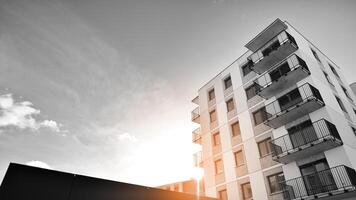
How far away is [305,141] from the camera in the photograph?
1560 cm

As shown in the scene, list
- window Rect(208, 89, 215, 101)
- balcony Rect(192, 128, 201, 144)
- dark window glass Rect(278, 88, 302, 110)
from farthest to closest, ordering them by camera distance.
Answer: window Rect(208, 89, 215, 101) → balcony Rect(192, 128, 201, 144) → dark window glass Rect(278, 88, 302, 110)

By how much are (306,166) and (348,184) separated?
2974mm

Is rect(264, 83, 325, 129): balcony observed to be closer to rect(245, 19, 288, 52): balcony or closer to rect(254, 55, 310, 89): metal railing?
rect(254, 55, 310, 89): metal railing

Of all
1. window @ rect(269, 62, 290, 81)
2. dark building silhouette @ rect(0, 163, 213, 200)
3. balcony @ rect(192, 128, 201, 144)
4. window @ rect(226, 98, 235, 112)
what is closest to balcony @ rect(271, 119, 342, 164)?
window @ rect(269, 62, 290, 81)

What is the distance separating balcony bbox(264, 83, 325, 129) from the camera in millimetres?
15750

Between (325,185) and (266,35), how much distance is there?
13.8 metres

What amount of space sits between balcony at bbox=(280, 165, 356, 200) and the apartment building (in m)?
0.05

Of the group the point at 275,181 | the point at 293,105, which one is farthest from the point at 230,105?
the point at 275,181

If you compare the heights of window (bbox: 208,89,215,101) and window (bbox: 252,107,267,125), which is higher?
window (bbox: 208,89,215,101)

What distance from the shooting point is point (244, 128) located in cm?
2017

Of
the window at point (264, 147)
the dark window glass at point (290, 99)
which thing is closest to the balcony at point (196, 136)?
the window at point (264, 147)

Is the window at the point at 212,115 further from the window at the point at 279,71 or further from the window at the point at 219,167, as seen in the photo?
the window at the point at 279,71

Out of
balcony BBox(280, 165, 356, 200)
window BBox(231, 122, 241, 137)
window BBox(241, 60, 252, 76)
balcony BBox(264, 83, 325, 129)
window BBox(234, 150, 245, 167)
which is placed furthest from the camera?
window BBox(241, 60, 252, 76)

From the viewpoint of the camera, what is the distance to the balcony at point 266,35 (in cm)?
2037
